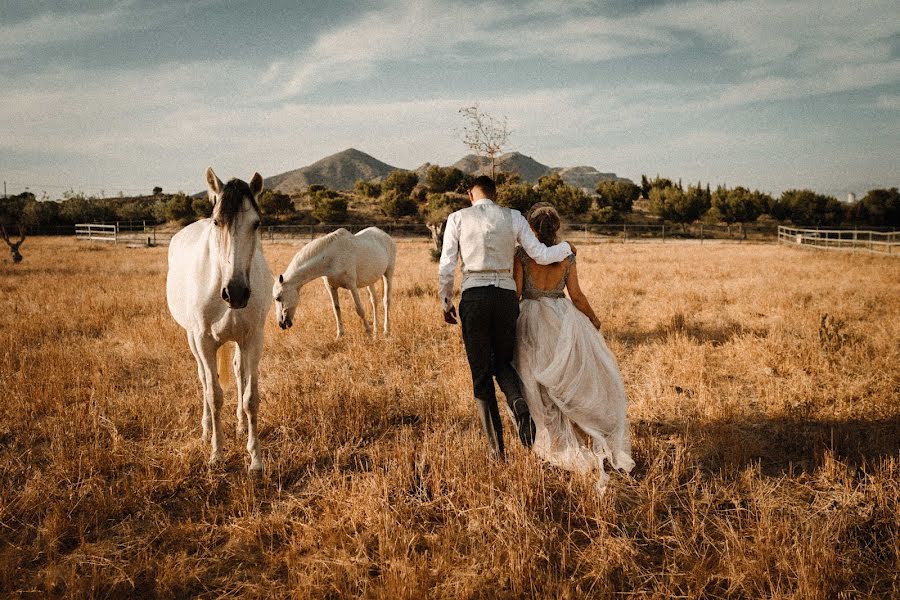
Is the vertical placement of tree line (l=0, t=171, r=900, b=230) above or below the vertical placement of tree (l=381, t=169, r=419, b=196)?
below

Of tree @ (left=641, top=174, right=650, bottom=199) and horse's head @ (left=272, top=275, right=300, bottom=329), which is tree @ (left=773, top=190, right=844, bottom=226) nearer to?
tree @ (left=641, top=174, right=650, bottom=199)

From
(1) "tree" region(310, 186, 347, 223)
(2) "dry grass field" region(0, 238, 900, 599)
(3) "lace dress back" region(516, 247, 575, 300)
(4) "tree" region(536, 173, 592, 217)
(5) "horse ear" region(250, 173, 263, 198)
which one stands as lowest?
(2) "dry grass field" region(0, 238, 900, 599)

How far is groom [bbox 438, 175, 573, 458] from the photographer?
138 inches

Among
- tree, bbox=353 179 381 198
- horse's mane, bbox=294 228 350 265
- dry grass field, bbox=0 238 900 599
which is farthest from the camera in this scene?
tree, bbox=353 179 381 198

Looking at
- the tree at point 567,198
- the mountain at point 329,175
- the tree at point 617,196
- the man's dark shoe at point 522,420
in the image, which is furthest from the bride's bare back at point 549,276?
the mountain at point 329,175

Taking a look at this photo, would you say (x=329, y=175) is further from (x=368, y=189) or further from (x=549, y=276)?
(x=549, y=276)

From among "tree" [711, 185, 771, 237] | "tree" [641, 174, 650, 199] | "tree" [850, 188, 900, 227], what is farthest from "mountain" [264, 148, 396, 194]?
"tree" [850, 188, 900, 227]

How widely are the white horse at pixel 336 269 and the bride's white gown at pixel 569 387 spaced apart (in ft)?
16.7

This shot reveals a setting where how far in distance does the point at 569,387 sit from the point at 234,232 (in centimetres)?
268

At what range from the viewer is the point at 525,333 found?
3.81 m

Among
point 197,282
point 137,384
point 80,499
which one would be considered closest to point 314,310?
point 137,384

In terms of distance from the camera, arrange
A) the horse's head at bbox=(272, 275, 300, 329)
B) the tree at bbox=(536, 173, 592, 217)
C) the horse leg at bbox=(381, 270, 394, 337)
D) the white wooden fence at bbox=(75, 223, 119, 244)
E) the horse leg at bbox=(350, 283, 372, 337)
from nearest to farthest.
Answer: the horse's head at bbox=(272, 275, 300, 329), the horse leg at bbox=(350, 283, 372, 337), the horse leg at bbox=(381, 270, 394, 337), the white wooden fence at bbox=(75, 223, 119, 244), the tree at bbox=(536, 173, 592, 217)

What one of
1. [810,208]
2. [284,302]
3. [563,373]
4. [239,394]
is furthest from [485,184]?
[810,208]

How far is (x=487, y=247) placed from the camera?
3.49 meters
